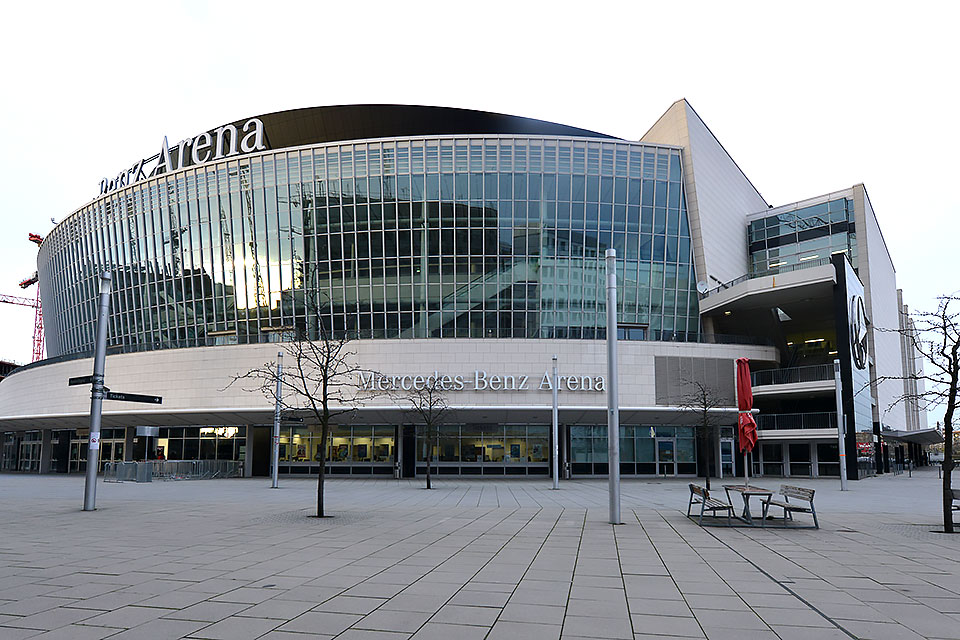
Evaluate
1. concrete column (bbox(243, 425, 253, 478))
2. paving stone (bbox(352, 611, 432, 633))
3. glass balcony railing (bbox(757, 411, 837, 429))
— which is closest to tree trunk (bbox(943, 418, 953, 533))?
paving stone (bbox(352, 611, 432, 633))

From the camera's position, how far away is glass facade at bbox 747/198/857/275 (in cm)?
5431

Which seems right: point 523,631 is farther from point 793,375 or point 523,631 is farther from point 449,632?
point 793,375

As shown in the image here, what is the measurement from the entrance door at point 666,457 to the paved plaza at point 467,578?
2917 cm

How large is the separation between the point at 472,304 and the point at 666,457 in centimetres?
1676

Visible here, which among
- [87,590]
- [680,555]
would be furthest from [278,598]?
[680,555]

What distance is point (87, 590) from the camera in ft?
30.3

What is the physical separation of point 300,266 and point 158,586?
129ft

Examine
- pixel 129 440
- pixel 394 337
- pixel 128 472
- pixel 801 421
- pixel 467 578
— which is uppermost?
pixel 394 337

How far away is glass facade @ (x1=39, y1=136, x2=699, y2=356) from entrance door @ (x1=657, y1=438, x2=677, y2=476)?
280 inches

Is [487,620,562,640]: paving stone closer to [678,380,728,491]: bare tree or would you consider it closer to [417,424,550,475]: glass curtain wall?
[678,380,728,491]: bare tree

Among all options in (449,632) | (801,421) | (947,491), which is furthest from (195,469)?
(449,632)

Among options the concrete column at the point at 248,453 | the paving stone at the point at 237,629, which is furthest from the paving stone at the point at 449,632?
the concrete column at the point at 248,453

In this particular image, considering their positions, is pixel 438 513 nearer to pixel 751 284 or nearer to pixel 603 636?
pixel 603 636

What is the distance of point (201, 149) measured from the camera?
5341 centimetres
